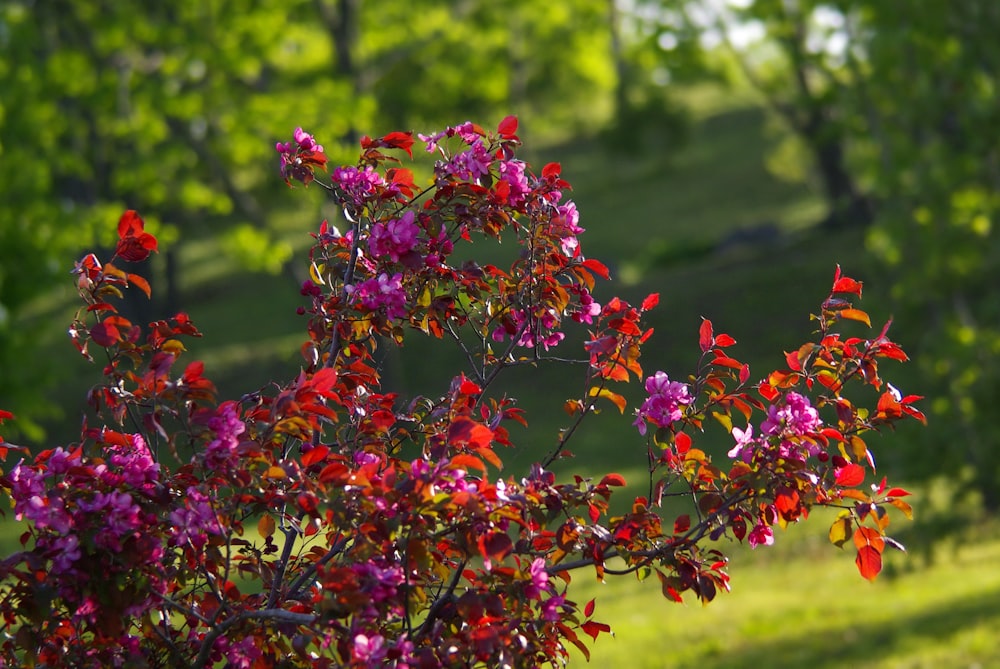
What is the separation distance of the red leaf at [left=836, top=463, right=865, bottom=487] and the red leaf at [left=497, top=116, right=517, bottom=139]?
1.20 m

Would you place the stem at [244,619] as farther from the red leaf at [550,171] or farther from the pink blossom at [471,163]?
the red leaf at [550,171]

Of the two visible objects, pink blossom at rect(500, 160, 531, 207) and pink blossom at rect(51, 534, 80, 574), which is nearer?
pink blossom at rect(51, 534, 80, 574)

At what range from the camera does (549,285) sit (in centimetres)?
335

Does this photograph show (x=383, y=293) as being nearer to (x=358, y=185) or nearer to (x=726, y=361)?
(x=358, y=185)

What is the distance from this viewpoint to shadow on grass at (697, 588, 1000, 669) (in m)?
8.60

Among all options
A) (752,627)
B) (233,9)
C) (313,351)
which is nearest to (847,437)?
(313,351)

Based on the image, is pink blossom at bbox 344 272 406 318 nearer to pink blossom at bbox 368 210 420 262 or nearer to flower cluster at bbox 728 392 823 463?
pink blossom at bbox 368 210 420 262

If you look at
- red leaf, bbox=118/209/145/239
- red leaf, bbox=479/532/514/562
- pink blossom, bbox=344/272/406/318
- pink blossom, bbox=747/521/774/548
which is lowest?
red leaf, bbox=479/532/514/562

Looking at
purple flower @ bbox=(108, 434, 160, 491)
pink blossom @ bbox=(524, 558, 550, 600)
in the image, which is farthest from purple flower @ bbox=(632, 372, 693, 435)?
purple flower @ bbox=(108, 434, 160, 491)

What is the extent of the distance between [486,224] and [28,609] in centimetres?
146

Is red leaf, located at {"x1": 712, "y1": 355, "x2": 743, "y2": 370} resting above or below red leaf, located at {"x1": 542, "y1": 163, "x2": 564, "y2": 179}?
below

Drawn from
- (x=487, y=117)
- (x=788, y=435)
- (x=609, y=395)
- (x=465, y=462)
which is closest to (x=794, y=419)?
(x=788, y=435)

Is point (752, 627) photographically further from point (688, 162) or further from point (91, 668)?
point (688, 162)

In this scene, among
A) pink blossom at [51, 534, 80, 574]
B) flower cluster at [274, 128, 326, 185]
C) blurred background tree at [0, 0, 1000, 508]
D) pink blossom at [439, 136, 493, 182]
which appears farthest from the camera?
blurred background tree at [0, 0, 1000, 508]
